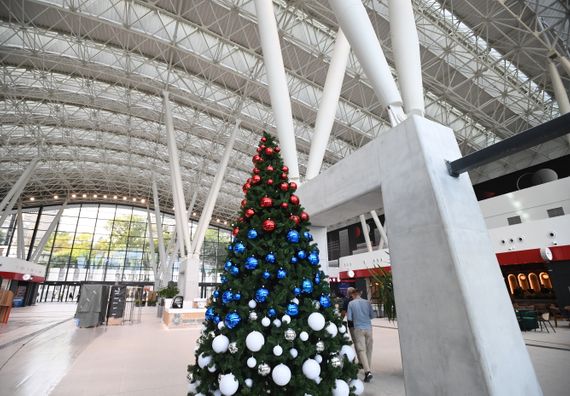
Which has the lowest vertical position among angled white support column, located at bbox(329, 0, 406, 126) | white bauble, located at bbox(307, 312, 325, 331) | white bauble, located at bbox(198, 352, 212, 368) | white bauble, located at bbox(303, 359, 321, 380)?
white bauble, located at bbox(303, 359, 321, 380)

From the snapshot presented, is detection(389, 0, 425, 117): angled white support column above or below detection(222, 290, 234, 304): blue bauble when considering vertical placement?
above

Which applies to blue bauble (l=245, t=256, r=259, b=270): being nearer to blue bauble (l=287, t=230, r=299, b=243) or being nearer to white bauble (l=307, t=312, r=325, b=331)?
blue bauble (l=287, t=230, r=299, b=243)

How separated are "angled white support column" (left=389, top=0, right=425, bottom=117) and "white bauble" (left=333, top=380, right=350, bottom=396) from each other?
2.97 meters

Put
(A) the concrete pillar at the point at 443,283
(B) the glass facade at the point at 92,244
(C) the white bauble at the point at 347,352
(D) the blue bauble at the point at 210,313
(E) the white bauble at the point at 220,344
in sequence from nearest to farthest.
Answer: (A) the concrete pillar at the point at 443,283
(E) the white bauble at the point at 220,344
(C) the white bauble at the point at 347,352
(D) the blue bauble at the point at 210,313
(B) the glass facade at the point at 92,244

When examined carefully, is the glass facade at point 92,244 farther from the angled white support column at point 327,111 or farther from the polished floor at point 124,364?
the angled white support column at point 327,111

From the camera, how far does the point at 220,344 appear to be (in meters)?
2.52

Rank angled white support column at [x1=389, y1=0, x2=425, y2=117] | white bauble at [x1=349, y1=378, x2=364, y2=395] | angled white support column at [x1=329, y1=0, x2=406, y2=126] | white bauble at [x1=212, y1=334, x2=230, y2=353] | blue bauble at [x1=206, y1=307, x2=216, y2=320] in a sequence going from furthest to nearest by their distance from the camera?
angled white support column at [x1=329, y1=0, x2=406, y2=126], angled white support column at [x1=389, y1=0, x2=425, y2=117], blue bauble at [x1=206, y1=307, x2=216, y2=320], white bauble at [x1=349, y1=378, x2=364, y2=395], white bauble at [x1=212, y1=334, x2=230, y2=353]

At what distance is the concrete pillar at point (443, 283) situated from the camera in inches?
88.7

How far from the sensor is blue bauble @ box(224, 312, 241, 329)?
8.49ft

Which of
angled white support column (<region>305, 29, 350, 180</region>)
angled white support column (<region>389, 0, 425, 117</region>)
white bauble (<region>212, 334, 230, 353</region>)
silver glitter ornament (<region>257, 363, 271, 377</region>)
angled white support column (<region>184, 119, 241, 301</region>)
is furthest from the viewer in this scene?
angled white support column (<region>184, 119, 241, 301</region>)

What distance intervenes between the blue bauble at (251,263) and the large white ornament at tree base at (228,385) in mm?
888

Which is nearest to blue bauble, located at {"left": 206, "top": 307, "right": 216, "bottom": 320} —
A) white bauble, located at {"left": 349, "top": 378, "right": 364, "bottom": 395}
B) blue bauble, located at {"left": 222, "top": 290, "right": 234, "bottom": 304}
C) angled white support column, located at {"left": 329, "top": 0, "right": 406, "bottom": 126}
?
blue bauble, located at {"left": 222, "top": 290, "right": 234, "bottom": 304}

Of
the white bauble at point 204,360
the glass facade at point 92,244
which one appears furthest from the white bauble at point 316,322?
the glass facade at point 92,244

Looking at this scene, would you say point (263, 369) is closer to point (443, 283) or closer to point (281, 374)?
point (281, 374)
